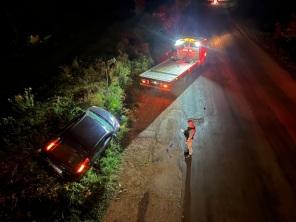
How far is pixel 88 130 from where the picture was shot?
10.3m

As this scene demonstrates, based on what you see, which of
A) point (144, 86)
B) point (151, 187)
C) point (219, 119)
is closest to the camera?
point (151, 187)

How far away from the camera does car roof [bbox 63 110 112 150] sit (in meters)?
9.89

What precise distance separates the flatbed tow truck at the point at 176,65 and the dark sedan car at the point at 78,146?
18.5ft

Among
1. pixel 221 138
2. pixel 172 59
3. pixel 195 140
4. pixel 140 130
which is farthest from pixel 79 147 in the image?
pixel 172 59

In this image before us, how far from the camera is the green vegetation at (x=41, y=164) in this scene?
8.50m

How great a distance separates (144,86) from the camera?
17172 millimetres

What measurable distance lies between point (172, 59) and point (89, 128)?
9.81m

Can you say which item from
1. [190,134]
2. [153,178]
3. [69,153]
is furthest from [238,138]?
[69,153]

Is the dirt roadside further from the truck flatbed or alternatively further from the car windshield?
the truck flatbed

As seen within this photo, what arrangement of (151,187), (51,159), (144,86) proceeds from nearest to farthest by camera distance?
1. (51,159)
2. (151,187)
3. (144,86)

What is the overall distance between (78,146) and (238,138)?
7283 mm

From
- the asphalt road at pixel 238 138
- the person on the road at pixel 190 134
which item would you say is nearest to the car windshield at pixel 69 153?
the asphalt road at pixel 238 138

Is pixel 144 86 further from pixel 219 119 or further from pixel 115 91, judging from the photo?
pixel 219 119

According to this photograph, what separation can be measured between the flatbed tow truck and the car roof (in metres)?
5.52
